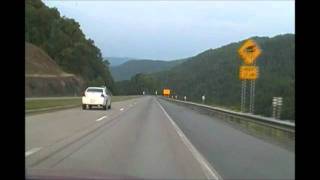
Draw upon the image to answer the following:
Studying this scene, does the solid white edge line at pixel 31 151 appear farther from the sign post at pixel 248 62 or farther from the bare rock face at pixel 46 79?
the bare rock face at pixel 46 79

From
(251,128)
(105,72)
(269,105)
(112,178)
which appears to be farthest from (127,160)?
(105,72)

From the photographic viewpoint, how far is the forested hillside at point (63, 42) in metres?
120

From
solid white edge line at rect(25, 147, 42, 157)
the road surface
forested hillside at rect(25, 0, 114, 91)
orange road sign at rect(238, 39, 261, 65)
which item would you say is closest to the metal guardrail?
the road surface

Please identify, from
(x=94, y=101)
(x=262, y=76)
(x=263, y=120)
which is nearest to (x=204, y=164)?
(x=263, y=120)

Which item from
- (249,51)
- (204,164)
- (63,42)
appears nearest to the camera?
(204,164)

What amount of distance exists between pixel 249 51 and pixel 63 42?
104 m

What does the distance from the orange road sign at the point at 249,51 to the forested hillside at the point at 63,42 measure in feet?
267

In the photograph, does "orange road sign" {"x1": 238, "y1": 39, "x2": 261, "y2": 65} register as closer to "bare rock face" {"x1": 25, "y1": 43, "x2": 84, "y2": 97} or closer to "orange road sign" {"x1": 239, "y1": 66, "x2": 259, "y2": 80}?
"orange road sign" {"x1": 239, "y1": 66, "x2": 259, "y2": 80}

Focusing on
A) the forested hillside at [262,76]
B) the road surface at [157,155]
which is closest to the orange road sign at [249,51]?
the forested hillside at [262,76]

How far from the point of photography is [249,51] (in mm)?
34469

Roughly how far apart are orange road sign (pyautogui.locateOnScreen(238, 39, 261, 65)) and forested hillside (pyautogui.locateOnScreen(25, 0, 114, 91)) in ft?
267

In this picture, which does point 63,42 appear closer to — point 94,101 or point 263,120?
point 94,101

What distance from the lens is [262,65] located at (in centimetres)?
5175
